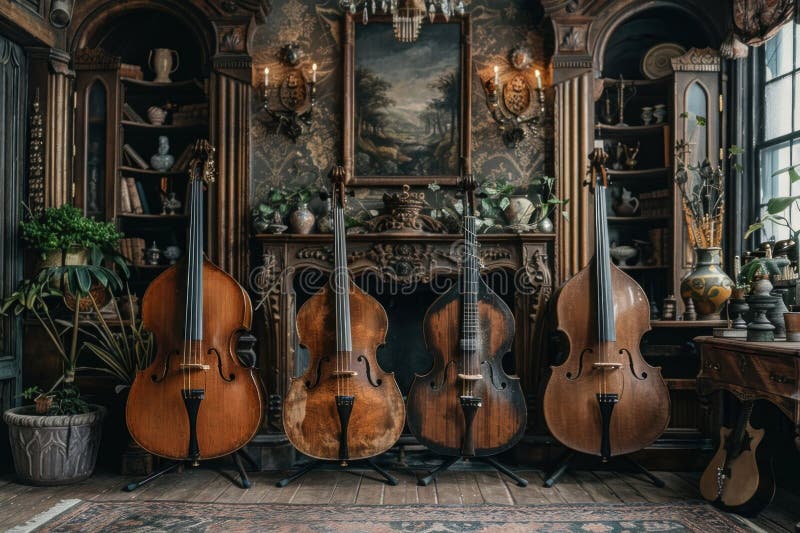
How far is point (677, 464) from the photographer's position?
12.3 feet

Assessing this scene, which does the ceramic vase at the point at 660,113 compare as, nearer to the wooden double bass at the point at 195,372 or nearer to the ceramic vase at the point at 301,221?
the ceramic vase at the point at 301,221

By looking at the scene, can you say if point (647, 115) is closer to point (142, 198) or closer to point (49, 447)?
point (142, 198)

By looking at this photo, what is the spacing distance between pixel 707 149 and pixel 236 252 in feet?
10.2

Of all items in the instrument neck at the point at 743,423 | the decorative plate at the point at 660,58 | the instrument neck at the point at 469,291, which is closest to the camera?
the instrument neck at the point at 743,423

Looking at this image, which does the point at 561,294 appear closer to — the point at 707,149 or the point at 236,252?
the point at 707,149

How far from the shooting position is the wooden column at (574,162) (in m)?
4.11

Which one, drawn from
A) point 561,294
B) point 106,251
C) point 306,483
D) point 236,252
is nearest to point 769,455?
point 561,294

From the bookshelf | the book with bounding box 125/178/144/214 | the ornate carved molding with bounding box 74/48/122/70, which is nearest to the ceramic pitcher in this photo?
the bookshelf

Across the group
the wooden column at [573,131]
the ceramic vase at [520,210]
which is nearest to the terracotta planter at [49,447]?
the ceramic vase at [520,210]

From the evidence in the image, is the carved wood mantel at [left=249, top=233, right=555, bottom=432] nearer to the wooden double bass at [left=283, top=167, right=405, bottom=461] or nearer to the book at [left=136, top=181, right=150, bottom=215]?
the wooden double bass at [left=283, top=167, right=405, bottom=461]

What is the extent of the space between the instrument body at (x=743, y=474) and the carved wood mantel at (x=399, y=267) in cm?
110

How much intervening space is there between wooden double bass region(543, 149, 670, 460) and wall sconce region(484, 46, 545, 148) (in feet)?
3.56

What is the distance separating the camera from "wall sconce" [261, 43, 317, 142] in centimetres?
421

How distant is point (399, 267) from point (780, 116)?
2.53 metres
